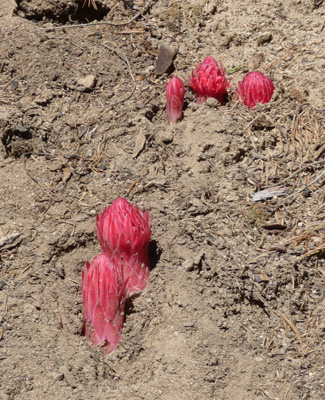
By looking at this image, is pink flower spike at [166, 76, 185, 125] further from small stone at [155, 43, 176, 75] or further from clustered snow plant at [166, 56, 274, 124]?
small stone at [155, 43, 176, 75]

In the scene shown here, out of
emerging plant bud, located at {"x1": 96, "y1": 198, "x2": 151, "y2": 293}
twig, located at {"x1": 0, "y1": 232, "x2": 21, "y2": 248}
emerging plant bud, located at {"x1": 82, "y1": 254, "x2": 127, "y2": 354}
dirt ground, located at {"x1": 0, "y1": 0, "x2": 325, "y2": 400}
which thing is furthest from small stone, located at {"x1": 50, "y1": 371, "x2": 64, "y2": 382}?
Answer: twig, located at {"x1": 0, "y1": 232, "x2": 21, "y2": 248}

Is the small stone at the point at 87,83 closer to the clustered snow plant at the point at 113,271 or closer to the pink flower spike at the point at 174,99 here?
the pink flower spike at the point at 174,99

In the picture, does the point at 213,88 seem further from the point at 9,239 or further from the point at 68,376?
the point at 68,376

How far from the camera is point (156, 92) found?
144 inches

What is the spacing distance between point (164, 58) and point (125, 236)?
5.62 feet

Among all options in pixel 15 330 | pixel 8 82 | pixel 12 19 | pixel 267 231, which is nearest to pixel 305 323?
pixel 267 231

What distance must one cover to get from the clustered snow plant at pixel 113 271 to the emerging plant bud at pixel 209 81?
113cm

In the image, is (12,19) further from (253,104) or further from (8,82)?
(253,104)

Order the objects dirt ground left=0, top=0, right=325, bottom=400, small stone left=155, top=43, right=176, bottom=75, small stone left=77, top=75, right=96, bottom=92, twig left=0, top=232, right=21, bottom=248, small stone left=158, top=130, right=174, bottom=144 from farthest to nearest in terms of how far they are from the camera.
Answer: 1. small stone left=155, top=43, right=176, bottom=75
2. small stone left=77, top=75, right=96, bottom=92
3. small stone left=158, top=130, right=174, bottom=144
4. twig left=0, top=232, right=21, bottom=248
5. dirt ground left=0, top=0, right=325, bottom=400

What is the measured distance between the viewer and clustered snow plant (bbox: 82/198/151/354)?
248 cm

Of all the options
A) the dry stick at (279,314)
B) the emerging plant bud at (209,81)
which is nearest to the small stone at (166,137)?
the emerging plant bud at (209,81)

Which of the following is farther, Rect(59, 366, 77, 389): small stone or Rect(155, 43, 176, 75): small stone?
Rect(155, 43, 176, 75): small stone

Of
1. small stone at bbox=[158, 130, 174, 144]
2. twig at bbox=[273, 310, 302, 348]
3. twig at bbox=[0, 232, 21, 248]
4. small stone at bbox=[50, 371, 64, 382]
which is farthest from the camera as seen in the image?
small stone at bbox=[158, 130, 174, 144]

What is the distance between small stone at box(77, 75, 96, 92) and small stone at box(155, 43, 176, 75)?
473 millimetres
